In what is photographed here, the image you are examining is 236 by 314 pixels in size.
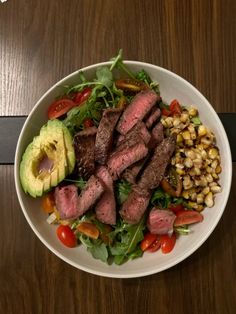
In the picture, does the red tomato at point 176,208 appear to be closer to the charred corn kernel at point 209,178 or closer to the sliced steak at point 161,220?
the sliced steak at point 161,220

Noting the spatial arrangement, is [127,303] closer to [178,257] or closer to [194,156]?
[178,257]

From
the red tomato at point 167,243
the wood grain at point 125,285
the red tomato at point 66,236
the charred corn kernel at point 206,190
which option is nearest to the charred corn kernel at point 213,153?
the charred corn kernel at point 206,190

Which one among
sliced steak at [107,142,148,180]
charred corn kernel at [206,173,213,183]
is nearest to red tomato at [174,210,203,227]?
charred corn kernel at [206,173,213,183]

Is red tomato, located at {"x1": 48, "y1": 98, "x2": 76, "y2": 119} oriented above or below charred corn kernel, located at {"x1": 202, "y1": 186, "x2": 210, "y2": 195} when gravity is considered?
above

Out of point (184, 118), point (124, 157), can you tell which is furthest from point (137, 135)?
point (184, 118)

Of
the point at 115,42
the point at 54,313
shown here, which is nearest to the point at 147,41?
the point at 115,42

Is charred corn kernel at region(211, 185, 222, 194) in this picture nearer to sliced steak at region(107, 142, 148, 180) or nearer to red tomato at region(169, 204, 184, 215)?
red tomato at region(169, 204, 184, 215)
